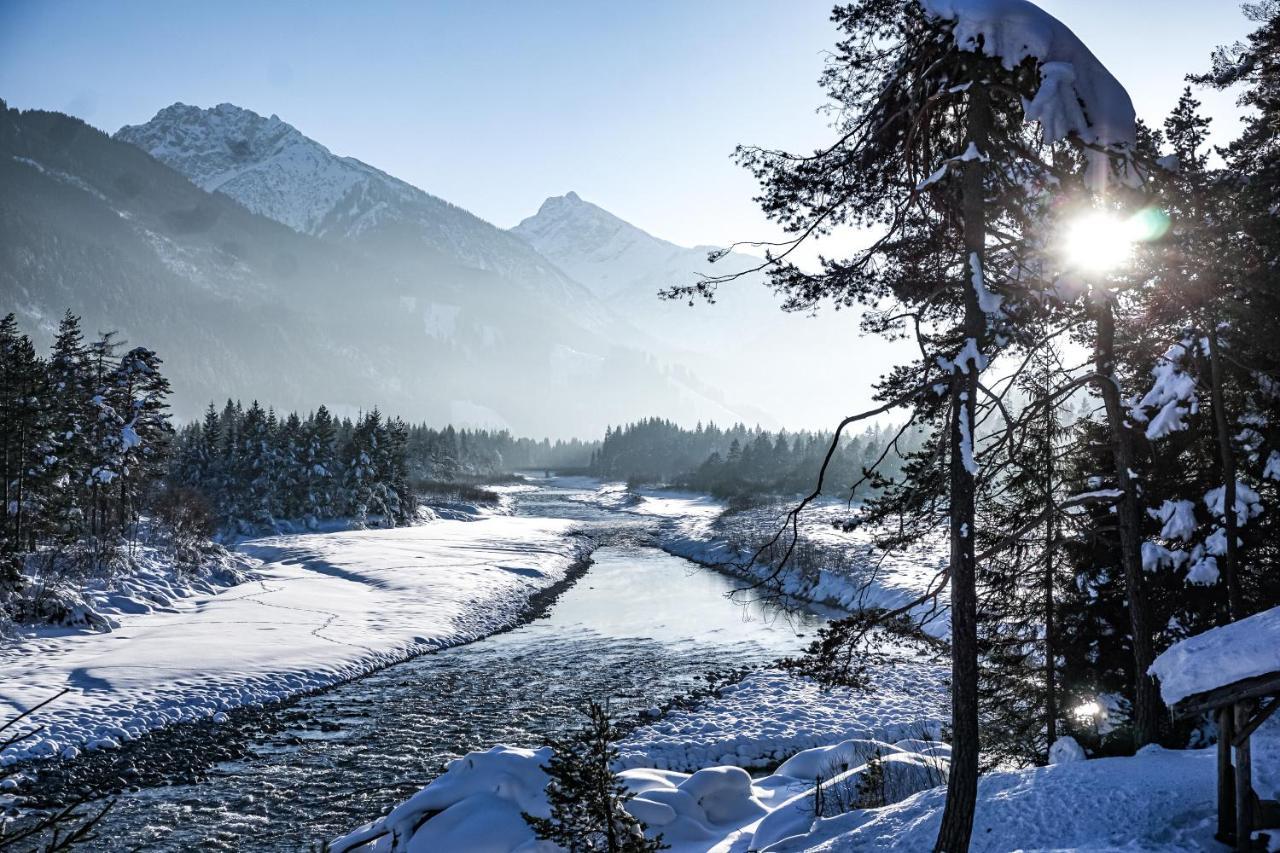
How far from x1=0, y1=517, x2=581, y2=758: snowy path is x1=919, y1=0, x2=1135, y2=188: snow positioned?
2073 cm

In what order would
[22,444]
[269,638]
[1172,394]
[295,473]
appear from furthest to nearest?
[295,473]
[22,444]
[269,638]
[1172,394]

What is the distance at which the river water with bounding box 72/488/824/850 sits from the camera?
12.8m

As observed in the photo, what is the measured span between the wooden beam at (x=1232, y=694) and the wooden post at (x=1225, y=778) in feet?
0.60

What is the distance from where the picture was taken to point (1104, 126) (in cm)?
641

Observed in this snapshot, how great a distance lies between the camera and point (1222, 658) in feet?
25.9

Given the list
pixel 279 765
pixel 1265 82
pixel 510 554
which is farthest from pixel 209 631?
pixel 1265 82

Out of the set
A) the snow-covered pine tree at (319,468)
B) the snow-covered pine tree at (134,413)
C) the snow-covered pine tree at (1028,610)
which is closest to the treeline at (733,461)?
the snow-covered pine tree at (1028,610)

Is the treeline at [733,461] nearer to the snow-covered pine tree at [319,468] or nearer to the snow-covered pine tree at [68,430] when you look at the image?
the snow-covered pine tree at [319,468]

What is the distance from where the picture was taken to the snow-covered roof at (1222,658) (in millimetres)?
7625

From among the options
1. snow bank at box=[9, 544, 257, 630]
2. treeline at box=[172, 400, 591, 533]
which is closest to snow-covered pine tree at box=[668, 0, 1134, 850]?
snow bank at box=[9, 544, 257, 630]

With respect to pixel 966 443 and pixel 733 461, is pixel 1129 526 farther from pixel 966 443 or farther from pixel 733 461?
pixel 733 461

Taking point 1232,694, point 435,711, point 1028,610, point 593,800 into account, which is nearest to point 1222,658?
point 1232,694

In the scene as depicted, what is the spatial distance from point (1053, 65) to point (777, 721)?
623 inches

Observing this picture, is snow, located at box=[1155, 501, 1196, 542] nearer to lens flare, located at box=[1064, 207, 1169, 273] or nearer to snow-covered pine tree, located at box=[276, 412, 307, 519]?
lens flare, located at box=[1064, 207, 1169, 273]
